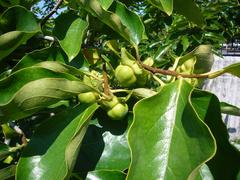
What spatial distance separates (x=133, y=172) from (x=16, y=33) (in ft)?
1.40

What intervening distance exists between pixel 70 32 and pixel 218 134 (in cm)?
45

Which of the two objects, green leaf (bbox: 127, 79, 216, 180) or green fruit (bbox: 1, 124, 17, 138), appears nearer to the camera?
green leaf (bbox: 127, 79, 216, 180)

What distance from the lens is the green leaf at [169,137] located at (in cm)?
80

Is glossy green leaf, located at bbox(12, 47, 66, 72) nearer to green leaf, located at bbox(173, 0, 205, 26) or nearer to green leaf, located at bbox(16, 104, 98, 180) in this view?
green leaf, located at bbox(16, 104, 98, 180)

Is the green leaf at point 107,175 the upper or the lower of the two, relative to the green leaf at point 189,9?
lower

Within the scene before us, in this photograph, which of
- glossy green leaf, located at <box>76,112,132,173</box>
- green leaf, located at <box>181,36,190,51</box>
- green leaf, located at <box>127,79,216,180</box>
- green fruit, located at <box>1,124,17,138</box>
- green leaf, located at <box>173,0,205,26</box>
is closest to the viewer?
green leaf, located at <box>127,79,216,180</box>

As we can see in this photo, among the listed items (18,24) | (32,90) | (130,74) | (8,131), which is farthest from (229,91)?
(32,90)

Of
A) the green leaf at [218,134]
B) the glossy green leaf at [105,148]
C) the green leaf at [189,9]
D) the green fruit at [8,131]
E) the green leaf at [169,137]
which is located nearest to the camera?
the green leaf at [169,137]

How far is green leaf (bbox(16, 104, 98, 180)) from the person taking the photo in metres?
0.95

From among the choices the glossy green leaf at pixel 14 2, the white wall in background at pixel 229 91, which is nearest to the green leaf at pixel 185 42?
the glossy green leaf at pixel 14 2

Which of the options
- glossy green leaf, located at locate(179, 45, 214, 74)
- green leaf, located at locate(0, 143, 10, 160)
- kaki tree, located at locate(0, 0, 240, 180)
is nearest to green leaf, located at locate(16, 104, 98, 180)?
kaki tree, located at locate(0, 0, 240, 180)

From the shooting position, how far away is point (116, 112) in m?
0.94

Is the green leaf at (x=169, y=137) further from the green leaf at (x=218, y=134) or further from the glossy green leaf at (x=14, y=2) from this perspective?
the glossy green leaf at (x=14, y=2)

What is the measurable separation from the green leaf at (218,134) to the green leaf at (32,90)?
22 cm
